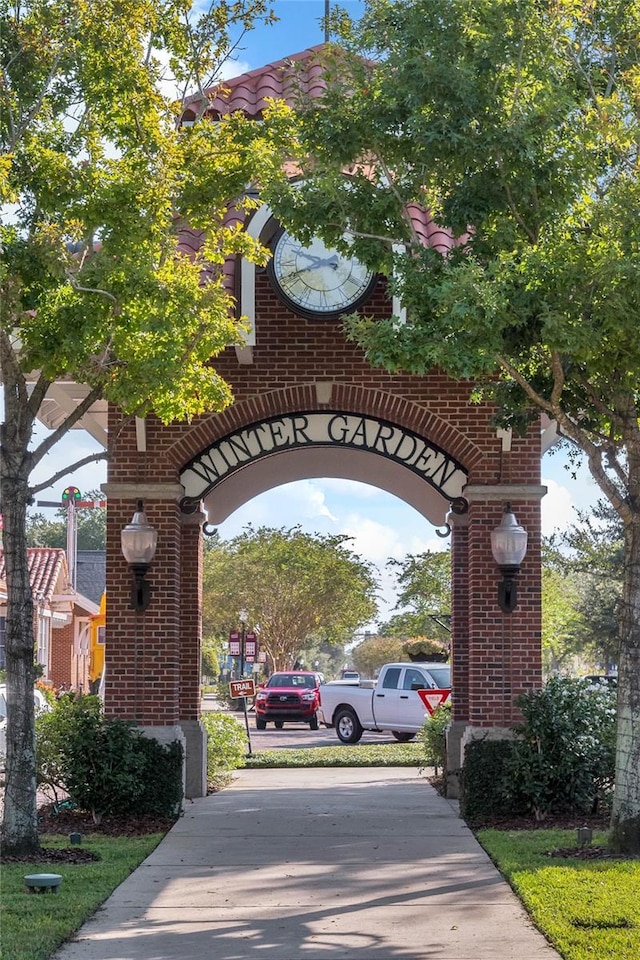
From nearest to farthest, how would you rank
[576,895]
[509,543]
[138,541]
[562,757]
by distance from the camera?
[576,895]
[562,757]
[509,543]
[138,541]

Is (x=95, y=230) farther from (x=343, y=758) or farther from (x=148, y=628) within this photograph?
(x=343, y=758)

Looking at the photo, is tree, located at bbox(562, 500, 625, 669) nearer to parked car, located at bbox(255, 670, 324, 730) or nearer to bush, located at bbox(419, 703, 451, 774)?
parked car, located at bbox(255, 670, 324, 730)

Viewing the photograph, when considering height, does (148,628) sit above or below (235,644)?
above

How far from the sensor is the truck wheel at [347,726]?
93.9ft

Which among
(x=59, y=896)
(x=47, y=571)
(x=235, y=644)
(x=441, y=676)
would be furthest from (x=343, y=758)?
(x=235, y=644)

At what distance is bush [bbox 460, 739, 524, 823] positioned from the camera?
43.5 ft

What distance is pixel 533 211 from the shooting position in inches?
437

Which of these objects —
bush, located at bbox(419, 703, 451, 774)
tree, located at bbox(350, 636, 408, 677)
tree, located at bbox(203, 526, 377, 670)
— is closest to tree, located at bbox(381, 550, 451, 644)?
tree, located at bbox(203, 526, 377, 670)

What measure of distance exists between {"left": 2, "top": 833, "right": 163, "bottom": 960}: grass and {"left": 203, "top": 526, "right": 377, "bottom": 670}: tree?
4146 centimetres

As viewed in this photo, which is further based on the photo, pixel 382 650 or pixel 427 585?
pixel 382 650

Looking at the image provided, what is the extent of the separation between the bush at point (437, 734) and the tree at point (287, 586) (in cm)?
3571

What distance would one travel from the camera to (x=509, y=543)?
46.7ft

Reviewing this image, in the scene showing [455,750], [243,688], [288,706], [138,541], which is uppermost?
[138,541]

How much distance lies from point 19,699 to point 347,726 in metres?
18.4
